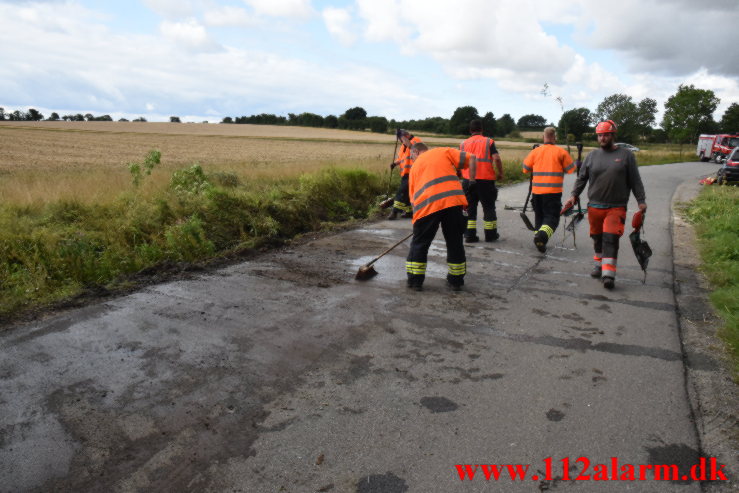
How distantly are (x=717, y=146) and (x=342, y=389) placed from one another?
146 ft

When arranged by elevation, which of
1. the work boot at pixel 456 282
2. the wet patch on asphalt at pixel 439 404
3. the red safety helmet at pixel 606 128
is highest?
the red safety helmet at pixel 606 128

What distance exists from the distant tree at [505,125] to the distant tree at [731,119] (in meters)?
31.4

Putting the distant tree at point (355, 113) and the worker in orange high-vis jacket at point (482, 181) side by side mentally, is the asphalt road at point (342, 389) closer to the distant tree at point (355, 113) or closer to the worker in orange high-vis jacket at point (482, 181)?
the worker in orange high-vis jacket at point (482, 181)

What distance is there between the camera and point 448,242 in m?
5.87

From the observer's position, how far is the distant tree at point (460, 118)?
72875 millimetres

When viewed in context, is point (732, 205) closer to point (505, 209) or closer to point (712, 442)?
point (505, 209)

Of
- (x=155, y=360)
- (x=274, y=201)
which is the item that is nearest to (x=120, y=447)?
(x=155, y=360)

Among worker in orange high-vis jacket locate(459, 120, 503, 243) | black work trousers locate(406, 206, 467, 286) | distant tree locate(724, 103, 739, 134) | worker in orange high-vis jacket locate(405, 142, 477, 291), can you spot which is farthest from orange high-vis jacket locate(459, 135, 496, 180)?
distant tree locate(724, 103, 739, 134)

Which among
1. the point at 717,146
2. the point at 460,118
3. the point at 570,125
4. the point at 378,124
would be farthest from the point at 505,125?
the point at 570,125

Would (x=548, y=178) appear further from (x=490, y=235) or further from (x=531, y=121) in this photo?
(x=531, y=121)

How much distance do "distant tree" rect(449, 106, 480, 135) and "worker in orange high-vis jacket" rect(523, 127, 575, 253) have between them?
66.2m

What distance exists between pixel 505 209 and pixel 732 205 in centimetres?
473

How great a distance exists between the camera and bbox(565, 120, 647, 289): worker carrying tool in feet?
19.2
